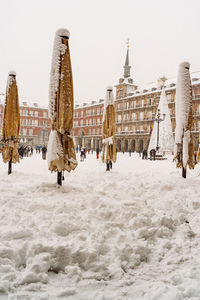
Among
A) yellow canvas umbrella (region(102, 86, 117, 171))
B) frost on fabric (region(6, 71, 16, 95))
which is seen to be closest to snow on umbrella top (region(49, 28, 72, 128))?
frost on fabric (region(6, 71, 16, 95))

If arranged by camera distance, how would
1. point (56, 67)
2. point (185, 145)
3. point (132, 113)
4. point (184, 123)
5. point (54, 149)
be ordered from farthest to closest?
point (132, 113)
point (184, 123)
point (185, 145)
point (56, 67)
point (54, 149)

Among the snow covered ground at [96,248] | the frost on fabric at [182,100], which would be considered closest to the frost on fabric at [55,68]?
the snow covered ground at [96,248]

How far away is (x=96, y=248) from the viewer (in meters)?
2.91

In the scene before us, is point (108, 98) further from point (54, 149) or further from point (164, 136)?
point (164, 136)

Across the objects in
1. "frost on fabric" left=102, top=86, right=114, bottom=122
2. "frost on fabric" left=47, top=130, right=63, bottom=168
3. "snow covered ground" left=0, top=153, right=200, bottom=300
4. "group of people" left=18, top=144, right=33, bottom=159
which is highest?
"frost on fabric" left=102, top=86, right=114, bottom=122

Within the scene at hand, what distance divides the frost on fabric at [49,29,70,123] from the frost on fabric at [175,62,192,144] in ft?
14.2

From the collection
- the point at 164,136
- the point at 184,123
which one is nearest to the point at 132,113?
the point at 164,136

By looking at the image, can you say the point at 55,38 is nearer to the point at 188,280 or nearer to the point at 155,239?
the point at 155,239

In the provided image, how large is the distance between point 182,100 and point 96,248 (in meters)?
6.32

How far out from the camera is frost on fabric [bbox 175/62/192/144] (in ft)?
25.1

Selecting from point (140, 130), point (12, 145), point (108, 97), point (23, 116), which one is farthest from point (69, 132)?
point (23, 116)

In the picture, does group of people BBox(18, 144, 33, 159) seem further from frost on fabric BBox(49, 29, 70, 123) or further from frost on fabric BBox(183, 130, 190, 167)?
frost on fabric BBox(49, 29, 70, 123)

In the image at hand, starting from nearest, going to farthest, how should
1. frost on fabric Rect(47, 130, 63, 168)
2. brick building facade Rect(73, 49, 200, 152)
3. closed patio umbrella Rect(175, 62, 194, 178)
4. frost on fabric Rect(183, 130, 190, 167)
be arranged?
frost on fabric Rect(47, 130, 63, 168)
frost on fabric Rect(183, 130, 190, 167)
closed patio umbrella Rect(175, 62, 194, 178)
brick building facade Rect(73, 49, 200, 152)

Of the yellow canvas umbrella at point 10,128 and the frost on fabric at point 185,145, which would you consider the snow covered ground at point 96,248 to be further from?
the yellow canvas umbrella at point 10,128
